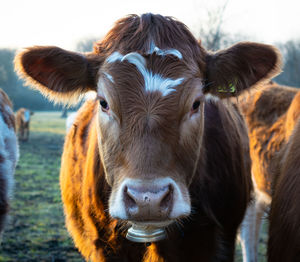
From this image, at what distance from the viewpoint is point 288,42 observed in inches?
690

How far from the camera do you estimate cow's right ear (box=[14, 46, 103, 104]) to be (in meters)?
2.56

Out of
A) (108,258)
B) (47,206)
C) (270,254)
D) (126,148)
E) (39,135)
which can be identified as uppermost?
(126,148)

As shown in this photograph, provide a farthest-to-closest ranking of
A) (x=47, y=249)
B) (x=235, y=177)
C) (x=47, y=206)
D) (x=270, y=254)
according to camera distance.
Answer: (x=47, y=206) < (x=47, y=249) < (x=235, y=177) < (x=270, y=254)

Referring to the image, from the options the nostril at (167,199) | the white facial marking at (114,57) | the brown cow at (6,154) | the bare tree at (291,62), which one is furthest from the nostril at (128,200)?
the bare tree at (291,62)

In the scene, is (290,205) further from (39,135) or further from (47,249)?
(39,135)

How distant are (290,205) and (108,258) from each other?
4.79 ft

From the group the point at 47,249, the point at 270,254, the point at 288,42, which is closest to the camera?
the point at 270,254

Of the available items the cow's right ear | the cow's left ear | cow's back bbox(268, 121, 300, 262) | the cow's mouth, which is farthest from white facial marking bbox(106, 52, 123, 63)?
cow's back bbox(268, 121, 300, 262)

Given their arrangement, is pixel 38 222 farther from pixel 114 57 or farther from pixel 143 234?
pixel 114 57

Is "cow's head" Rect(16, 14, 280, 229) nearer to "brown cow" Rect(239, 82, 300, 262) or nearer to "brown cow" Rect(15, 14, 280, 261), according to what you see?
"brown cow" Rect(15, 14, 280, 261)

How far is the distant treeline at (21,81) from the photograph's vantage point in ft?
56.2

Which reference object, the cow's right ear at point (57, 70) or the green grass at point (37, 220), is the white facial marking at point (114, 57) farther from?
the green grass at point (37, 220)

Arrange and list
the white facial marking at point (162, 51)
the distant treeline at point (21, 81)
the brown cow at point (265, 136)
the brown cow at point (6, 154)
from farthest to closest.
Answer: the distant treeline at point (21, 81) → the brown cow at point (265, 136) → the brown cow at point (6, 154) → the white facial marking at point (162, 51)

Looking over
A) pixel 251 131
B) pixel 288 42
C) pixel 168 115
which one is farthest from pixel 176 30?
pixel 288 42
